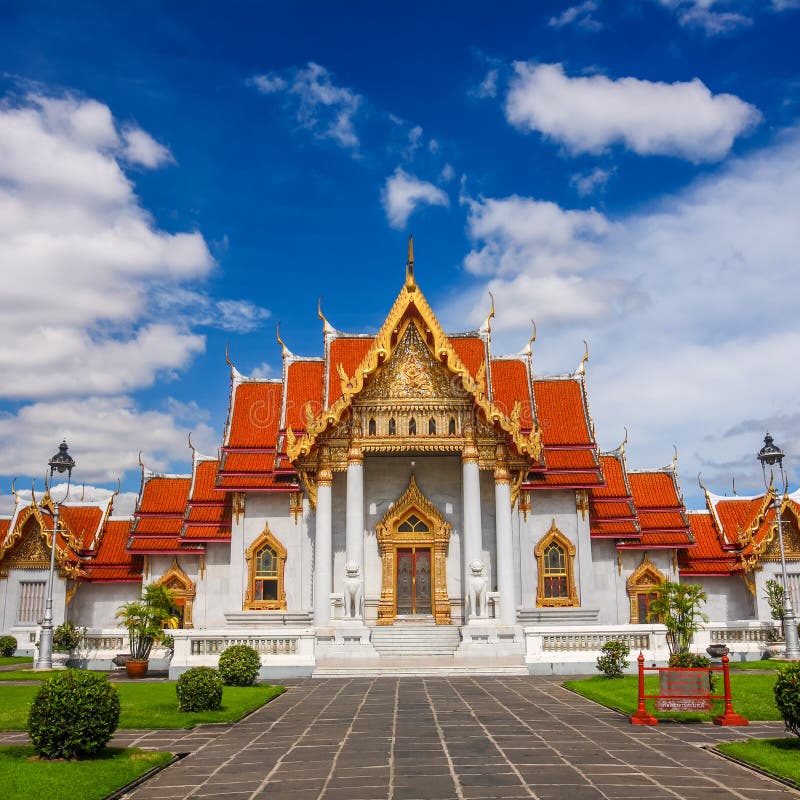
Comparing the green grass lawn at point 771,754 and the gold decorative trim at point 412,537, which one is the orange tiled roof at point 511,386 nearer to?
the gold decorative trim at point 412,537

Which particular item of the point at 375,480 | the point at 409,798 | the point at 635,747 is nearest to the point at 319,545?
the point at 375,480

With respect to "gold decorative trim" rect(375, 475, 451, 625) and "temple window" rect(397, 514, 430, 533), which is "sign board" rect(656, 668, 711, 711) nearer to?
"gold decorative trim" rect(375, 475, 451, 625)

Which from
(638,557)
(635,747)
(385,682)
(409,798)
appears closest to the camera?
(409,798)

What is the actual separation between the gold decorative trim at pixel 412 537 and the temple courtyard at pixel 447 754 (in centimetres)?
1048

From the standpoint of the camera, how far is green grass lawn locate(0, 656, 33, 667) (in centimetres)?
2639

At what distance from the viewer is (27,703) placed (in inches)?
614

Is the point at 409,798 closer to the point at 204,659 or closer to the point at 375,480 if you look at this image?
the point at 204,659

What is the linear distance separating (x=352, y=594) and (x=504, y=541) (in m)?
4.72

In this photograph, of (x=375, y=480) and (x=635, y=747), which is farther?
(x=375, y=480)

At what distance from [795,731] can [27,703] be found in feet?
41.5

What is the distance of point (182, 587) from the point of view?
95.2ft

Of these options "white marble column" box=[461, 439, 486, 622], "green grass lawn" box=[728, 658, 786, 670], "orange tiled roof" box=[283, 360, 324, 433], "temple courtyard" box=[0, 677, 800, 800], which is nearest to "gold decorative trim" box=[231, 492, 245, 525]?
"orange tiled roof" box=[283, 360, 324, 433]

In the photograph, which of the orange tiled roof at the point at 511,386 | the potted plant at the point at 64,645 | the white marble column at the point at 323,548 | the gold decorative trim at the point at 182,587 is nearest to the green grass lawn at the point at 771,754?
the white marble column at the point at 323,548

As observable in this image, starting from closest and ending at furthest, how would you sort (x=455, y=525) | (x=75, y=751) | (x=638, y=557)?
(x=75, y=751)
(x=455, y=525)
(x=638, y=557)
